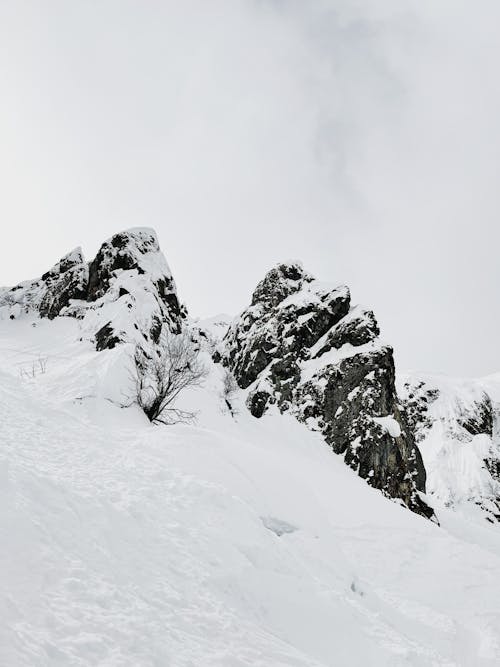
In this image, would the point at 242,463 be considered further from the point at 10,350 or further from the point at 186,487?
the point at 10,350

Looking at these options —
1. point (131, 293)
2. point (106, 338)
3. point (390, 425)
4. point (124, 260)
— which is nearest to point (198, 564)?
point (106, 338)

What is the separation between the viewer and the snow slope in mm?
3613

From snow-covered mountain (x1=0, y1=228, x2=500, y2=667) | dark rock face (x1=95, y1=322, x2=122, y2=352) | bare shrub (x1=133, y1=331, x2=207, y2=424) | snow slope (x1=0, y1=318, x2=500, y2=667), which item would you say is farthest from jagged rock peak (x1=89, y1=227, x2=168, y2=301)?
snow slope (x1=0, y1=318, x2=500, y2=667)

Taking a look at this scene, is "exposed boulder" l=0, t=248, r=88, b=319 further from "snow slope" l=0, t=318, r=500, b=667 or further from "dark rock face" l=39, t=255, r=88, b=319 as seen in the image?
"snow slope" l=0, t=318, r=500, b=667

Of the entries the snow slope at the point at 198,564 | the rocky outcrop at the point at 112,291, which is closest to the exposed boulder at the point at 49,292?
the rocky outcrop at the point at 112,291

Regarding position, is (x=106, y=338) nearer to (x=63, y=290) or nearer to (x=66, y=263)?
(x=63, y=290)

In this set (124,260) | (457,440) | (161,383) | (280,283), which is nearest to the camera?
(161,383)

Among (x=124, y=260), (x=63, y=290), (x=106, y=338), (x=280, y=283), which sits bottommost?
(x=106, y=338)

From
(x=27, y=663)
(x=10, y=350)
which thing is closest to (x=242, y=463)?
(x=27, y=663)

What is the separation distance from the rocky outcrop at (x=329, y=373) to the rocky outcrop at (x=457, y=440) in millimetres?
39185

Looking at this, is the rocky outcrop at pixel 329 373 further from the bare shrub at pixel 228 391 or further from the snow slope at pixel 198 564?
the snow slope at pixel 198 564

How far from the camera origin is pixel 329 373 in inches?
1613

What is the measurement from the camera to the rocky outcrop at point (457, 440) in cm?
6881

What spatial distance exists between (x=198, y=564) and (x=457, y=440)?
90.6 metres
